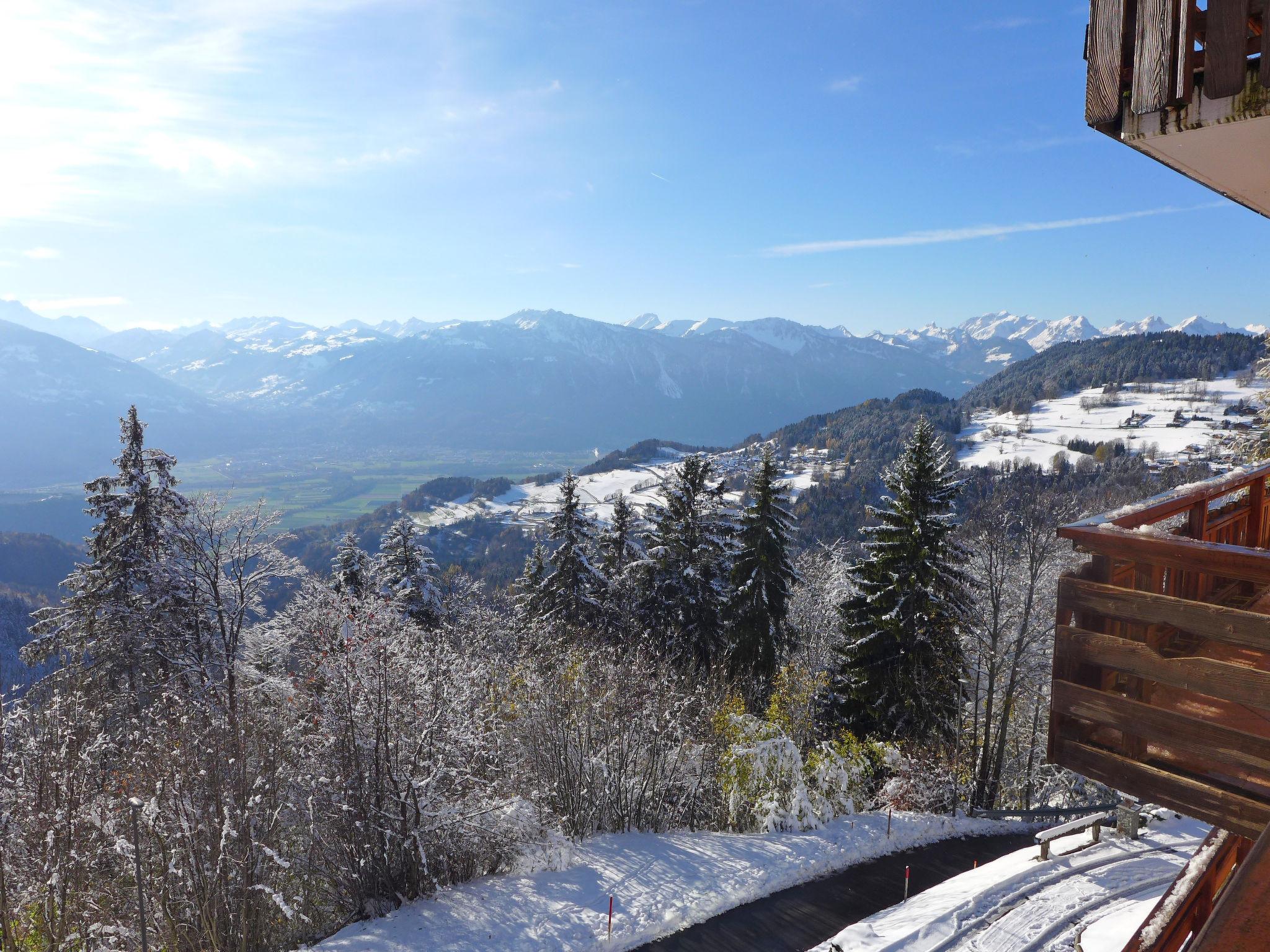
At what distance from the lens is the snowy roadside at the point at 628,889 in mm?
12211

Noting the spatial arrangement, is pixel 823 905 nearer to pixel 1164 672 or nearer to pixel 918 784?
pixel 918 784

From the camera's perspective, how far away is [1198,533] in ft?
13.0

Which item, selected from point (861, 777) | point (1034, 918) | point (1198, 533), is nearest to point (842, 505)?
point (861, 777)

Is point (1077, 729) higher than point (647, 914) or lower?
higher

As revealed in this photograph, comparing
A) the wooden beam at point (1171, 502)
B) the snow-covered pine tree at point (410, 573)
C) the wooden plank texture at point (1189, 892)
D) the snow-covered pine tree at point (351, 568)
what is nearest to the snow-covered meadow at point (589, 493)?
the snow-covered pine tree at point (410, 573)

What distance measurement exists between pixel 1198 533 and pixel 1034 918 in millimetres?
11459

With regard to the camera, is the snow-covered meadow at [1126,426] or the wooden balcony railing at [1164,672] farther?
the snow-covered meadow at [1126,426]

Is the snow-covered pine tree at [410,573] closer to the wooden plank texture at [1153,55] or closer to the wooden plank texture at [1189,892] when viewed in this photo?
the wooden plank texture at [1189,892]

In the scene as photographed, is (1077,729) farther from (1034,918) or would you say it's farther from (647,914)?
(647,914)

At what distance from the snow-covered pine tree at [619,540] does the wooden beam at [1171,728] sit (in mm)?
26094

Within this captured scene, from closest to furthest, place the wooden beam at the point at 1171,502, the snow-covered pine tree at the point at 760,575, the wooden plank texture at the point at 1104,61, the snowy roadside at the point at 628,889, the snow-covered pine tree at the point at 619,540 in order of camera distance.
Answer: the wooden plank texture at the point at 1104,61 → the wooden beam at the point at 1171,502 → the snowy roadside at the point at 628,889 → the snow-covered pine tree at the point at 760,575 → the snow-covered pine tree at the point at 619,540

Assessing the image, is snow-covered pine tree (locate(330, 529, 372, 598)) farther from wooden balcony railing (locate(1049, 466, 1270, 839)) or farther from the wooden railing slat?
the wooden railing slat

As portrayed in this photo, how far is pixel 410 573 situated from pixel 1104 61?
93.4 feet

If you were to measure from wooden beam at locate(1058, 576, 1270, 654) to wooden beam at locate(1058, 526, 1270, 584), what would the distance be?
5.7 inches
